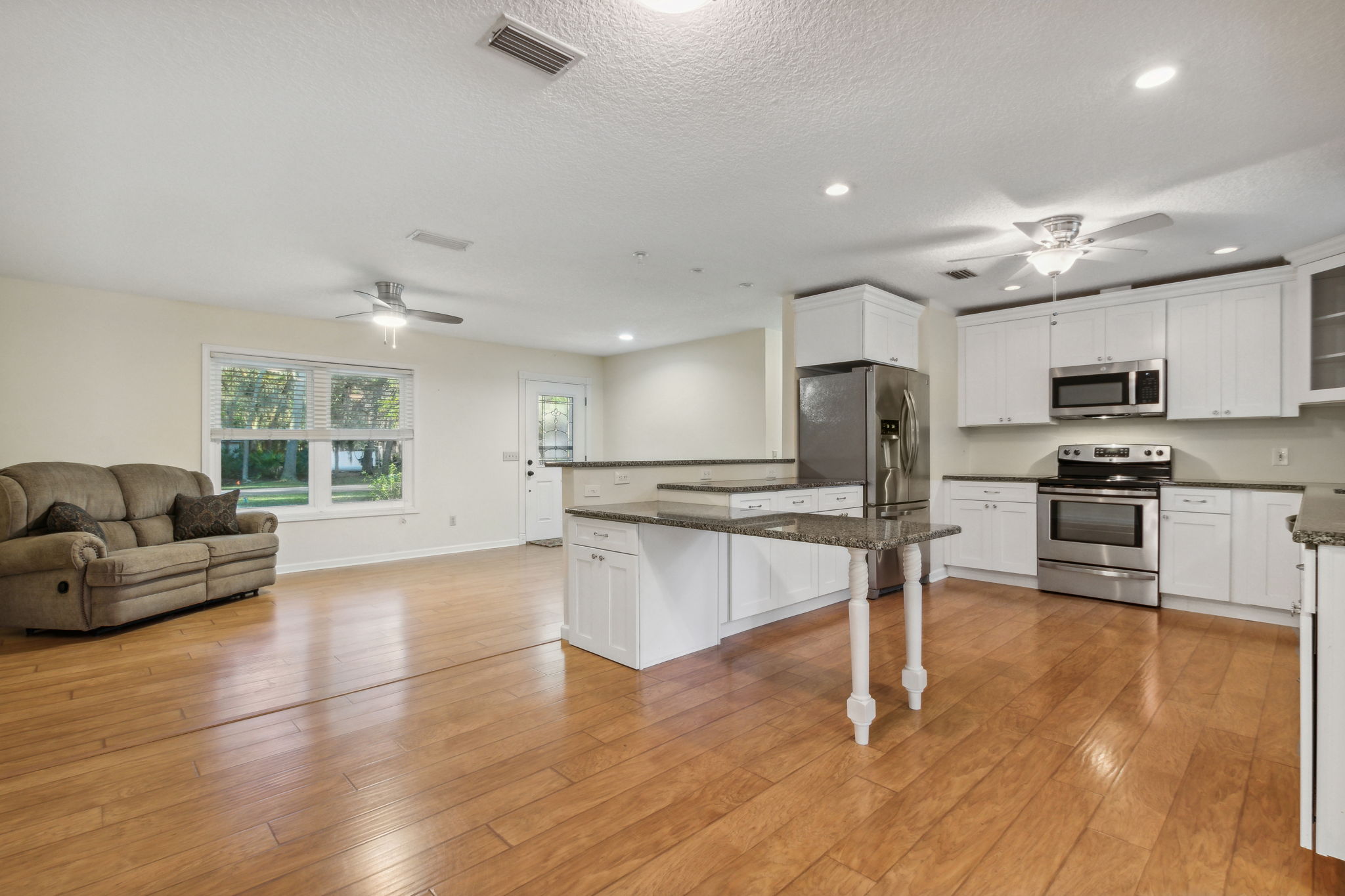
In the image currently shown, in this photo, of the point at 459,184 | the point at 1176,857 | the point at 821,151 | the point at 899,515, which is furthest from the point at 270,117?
Result: the point at 899,515

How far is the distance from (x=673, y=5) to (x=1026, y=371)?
4.58 metres

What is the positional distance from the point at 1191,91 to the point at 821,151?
1288 mm

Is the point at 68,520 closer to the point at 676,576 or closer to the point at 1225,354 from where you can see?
the point at 676,576

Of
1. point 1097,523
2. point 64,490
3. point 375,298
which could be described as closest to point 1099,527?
point 1097,523

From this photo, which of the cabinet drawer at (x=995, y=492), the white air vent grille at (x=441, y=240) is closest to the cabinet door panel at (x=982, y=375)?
the cabinet drawer at (x=995, y=492)

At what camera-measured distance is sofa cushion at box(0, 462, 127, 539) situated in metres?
4.00

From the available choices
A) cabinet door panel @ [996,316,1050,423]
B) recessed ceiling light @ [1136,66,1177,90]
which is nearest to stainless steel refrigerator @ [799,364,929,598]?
cabinet door panel @ [996,316,1050,423]

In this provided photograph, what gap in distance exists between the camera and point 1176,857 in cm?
168

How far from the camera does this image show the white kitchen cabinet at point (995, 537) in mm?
4910

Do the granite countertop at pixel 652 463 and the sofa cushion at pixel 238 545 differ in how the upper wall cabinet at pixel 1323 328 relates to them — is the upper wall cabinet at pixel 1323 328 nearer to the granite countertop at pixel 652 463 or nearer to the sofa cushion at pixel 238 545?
the granite countertop at pixel 652 463

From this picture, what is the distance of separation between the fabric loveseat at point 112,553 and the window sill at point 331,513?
0.67m

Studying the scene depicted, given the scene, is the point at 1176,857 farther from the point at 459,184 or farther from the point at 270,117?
the point at 270,117

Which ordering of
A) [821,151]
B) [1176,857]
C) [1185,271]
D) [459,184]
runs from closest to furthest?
[1176,857]
[821,151]
[459,184]
[1185,271]

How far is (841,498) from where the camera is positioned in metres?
4.39
